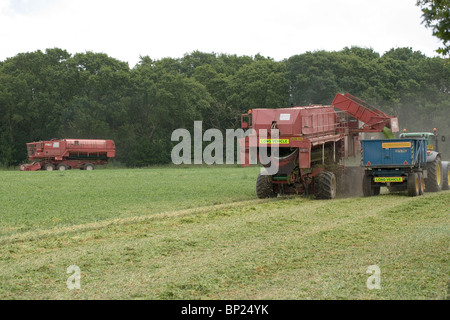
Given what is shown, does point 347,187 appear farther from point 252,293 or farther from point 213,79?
point 213,79

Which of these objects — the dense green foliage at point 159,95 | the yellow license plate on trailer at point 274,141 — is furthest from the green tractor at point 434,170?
the dense green foliage at point 159,95

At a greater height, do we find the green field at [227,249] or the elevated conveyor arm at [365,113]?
the elevated conveyor arm at [365,113]

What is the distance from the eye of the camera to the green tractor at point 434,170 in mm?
22403

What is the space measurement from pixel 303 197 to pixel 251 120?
3287 millimetres

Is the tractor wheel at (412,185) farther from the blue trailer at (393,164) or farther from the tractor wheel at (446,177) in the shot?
the tractor wheel at (446,177)

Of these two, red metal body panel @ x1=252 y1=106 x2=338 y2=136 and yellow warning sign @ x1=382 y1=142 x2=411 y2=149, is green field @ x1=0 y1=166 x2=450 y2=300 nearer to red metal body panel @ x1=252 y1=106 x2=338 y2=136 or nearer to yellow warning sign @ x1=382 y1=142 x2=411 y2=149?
yellow warning sign @ x1=382 y1=142 x2=411 y2=149

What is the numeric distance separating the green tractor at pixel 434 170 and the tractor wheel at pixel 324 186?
4.58m

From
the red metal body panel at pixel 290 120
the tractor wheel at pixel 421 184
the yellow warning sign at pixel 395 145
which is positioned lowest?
the tractor wheel at pixel 421 184

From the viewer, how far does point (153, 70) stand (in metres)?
69.3

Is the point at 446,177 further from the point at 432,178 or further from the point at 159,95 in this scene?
the point at 159,95

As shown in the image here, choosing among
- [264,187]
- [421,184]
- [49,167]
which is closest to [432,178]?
[421,184]

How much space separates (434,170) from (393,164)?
301cm

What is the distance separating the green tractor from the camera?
22.4 meters
